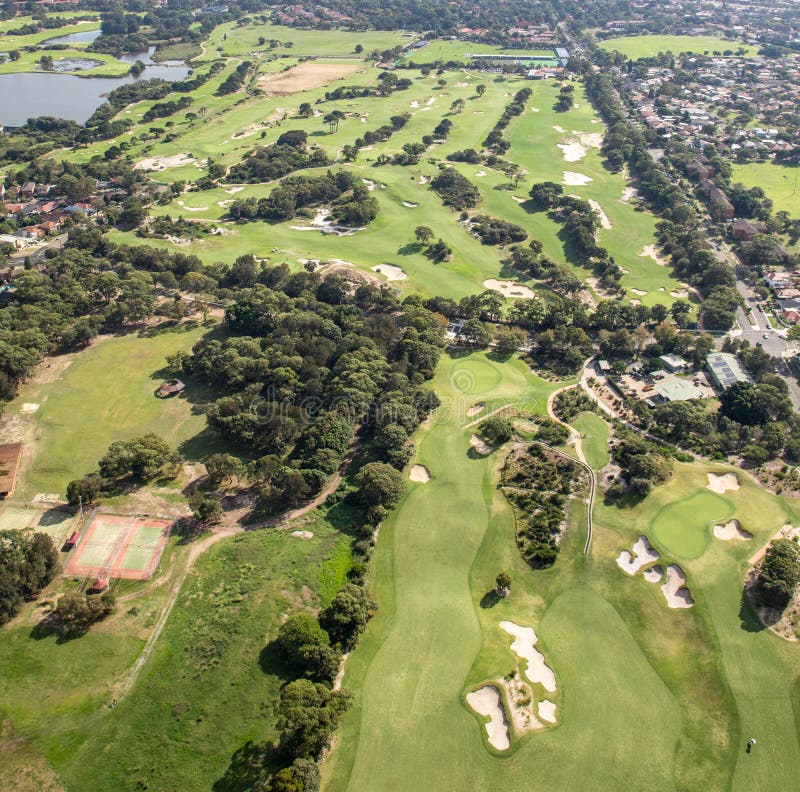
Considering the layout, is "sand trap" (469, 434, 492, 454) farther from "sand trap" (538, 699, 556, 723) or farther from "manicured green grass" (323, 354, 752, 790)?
"sand trap" (538, 699, 556, 723)

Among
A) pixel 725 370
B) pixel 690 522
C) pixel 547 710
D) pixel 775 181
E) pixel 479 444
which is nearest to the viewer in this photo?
pixel 547 710

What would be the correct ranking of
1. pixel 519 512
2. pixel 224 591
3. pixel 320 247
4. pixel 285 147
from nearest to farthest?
1. pixel 224 591
2. pixel 519 512
3. pixel 320 247
4. pixel 285 147

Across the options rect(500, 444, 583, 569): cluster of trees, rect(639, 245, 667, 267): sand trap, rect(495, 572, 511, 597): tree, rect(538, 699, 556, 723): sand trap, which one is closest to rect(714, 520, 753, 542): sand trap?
rect(500, 444, 583, 569): cluster of trees

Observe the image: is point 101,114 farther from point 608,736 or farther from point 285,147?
point 608,736

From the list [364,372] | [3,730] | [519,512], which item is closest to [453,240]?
[364,372]

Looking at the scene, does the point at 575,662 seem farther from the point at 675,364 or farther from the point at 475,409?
the point at 675,364

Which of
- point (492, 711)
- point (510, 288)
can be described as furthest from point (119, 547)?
point (510, 288)

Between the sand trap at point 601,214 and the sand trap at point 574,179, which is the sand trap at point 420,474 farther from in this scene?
the sand trap at point 574,179
